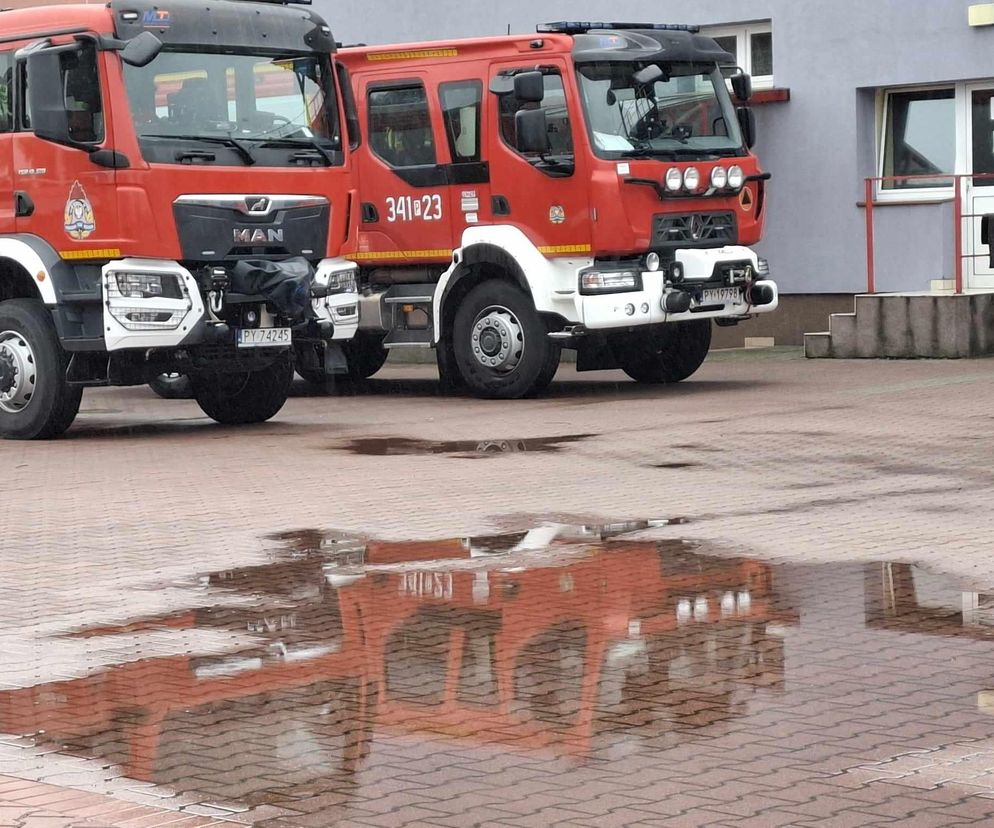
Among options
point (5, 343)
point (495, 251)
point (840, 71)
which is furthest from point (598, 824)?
point (840, 71)

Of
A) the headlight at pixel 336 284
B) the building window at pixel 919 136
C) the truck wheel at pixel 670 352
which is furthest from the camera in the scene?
the building window at pixel 919 136

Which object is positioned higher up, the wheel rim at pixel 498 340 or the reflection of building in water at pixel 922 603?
the wheel rim at pixel 498 340

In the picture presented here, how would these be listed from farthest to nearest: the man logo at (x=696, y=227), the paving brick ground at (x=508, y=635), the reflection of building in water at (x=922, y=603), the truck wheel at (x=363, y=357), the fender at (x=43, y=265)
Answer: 1. the truck wheel at (x=363, y=357)
2. the man logo at (x=696, y=227)
3. the fender at (x=43, y=265)
4. the reflection of building in water at (x=922, y=603)
5. the paving brick ground at (x=508, y=635)

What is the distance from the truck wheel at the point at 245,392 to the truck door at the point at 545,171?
2.47m

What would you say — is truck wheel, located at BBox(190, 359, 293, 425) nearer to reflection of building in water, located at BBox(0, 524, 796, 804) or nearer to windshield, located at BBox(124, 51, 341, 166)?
windshield, located at BBox(124, 51, 341, 166)

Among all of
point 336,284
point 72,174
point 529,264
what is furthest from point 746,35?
point 72,174

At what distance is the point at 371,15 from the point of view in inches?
1043

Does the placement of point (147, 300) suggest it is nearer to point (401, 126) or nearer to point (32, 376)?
point (32, 376)

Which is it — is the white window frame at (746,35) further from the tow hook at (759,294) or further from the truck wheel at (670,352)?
the tow hook at (759,294)

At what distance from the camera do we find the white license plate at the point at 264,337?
1506 cm

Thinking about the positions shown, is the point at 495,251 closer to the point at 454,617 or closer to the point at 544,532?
the point at 544,532

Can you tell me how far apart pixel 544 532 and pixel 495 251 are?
824 centimetres

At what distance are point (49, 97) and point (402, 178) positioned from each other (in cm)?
454

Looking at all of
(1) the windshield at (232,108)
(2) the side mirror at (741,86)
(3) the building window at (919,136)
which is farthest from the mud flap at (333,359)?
(3) the building window at (919,136)
